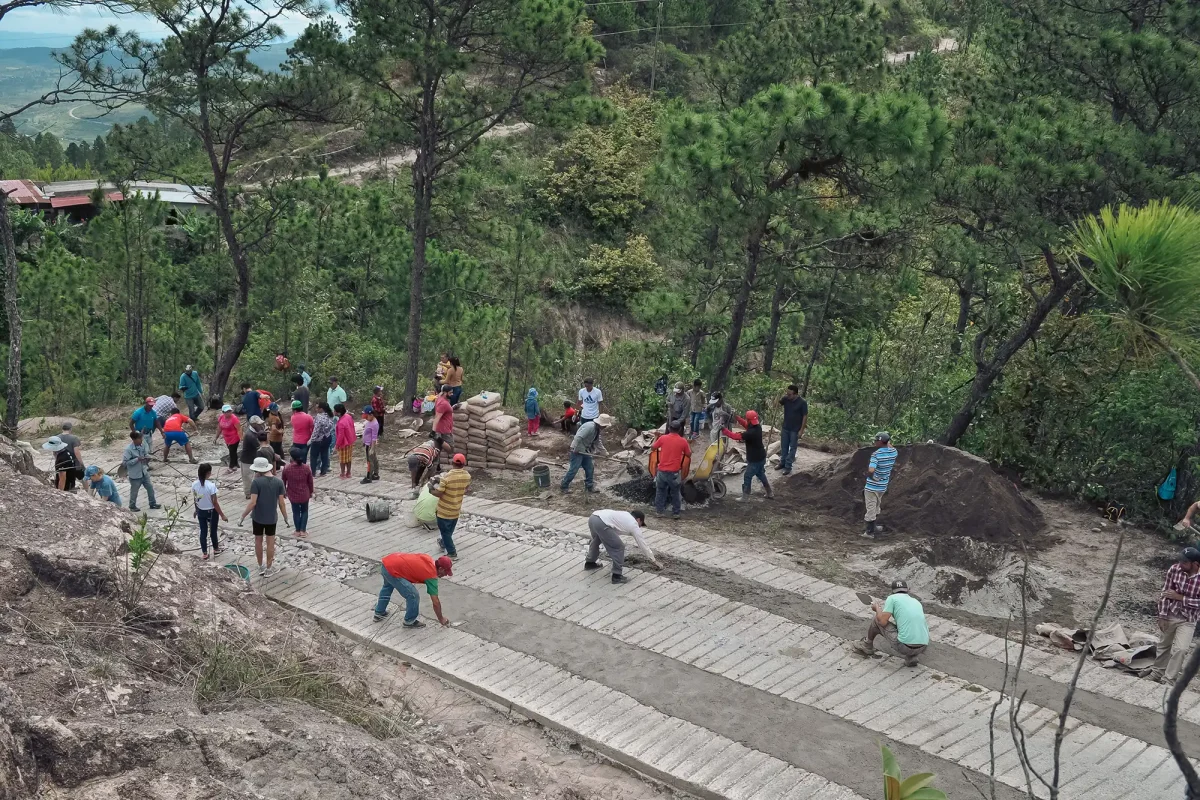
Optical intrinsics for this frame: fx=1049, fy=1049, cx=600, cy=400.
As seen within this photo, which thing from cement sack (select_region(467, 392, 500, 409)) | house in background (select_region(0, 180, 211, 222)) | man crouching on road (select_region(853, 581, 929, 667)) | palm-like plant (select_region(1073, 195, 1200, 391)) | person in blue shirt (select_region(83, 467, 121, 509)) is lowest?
man crouching on road (select_region(853, 581, 929, 667))

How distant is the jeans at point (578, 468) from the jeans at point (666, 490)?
114cm

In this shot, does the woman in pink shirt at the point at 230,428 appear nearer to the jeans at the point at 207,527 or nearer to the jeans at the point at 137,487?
the jeans at the point at 137,487

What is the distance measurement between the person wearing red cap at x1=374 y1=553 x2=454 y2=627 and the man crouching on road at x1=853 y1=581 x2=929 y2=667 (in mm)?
4355

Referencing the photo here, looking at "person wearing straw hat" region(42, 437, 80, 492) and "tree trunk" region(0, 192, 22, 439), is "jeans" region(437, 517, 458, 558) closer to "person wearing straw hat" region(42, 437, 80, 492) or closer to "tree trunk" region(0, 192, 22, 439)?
"person wearing straw hat" region(42, 437, 80, 492)

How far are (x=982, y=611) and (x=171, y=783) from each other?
8881 millimetres

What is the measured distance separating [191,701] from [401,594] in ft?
13.4

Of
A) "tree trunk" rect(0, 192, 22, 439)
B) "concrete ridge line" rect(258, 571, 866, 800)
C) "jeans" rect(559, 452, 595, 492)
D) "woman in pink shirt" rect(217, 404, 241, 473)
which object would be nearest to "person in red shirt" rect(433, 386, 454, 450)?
"jeans" rect(559, 452, 595, 492)

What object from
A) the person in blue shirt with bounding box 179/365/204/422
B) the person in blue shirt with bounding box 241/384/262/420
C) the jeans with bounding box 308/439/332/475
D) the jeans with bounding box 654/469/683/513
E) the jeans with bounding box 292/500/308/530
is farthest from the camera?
the person in blue shirt with bounding box 179/365/204/422

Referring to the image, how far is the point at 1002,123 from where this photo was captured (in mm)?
16188

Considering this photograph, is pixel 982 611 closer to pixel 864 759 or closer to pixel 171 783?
pixel 864 759

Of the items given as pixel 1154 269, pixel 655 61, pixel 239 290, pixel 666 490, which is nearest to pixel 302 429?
pixel 666 490

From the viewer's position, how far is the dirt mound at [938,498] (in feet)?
45.9

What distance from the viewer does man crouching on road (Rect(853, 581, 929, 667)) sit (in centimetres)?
1030

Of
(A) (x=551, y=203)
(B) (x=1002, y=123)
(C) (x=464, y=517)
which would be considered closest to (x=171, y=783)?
(C) (x=464, y=517)
